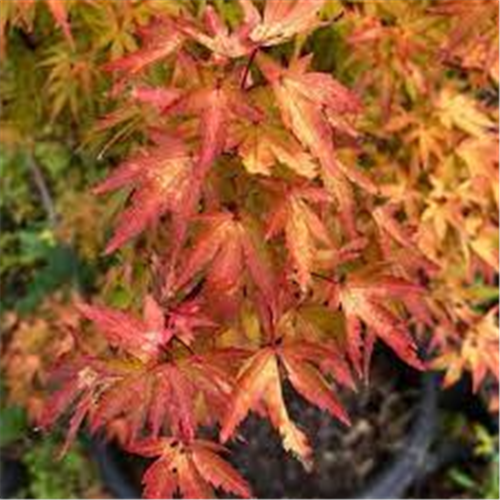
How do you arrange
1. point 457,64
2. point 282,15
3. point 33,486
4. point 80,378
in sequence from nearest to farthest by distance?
point 282,15 → point 80,378 → point 457,64 → point 33,486

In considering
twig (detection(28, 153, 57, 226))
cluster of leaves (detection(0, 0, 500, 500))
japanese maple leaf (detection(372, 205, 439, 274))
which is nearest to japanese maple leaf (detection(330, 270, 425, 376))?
cluster of leaves (detection(0, 0, 500, 500))

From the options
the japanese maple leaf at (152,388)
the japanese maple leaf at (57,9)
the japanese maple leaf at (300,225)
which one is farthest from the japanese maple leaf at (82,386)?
the japanese maple leaf at (57,9)

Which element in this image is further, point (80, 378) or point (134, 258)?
point (134, 258)

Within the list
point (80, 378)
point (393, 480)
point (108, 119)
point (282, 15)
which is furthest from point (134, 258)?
point (393, 480)

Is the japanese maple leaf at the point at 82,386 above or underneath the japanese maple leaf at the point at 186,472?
above

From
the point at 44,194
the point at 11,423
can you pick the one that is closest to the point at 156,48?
the point at 11,423

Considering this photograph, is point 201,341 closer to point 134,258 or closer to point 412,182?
point 134,258

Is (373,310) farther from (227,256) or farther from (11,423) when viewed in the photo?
(11,423)

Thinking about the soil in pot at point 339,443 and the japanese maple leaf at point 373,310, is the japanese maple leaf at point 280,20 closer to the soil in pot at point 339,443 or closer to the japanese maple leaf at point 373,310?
the japanese maple leaf at point 373,310
